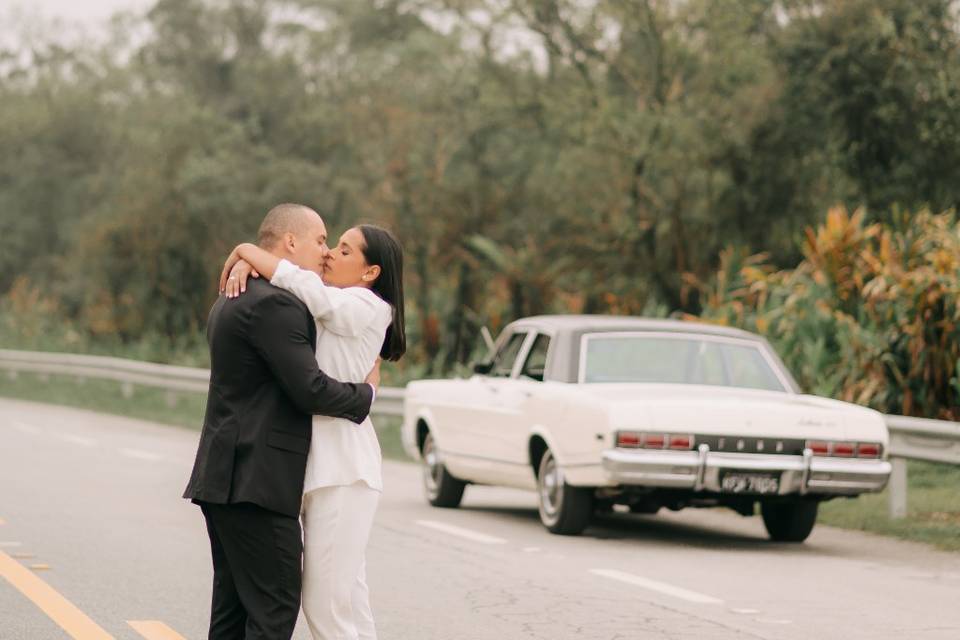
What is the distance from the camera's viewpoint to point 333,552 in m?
5.66

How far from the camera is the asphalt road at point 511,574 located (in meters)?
8.58

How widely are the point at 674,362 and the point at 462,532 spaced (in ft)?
6.09

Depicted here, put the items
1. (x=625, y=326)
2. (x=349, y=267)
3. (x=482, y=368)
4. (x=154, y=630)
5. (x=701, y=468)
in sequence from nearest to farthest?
(x=349, y=267)
(x=154, y=630)
(x=701, y=468)
(x=625, y=326)
(x=482, y=368)

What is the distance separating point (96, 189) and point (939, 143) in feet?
93.8

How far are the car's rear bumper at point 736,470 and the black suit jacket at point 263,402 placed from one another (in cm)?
598

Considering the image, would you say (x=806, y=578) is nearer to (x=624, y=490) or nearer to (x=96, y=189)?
(x=624, y=490)

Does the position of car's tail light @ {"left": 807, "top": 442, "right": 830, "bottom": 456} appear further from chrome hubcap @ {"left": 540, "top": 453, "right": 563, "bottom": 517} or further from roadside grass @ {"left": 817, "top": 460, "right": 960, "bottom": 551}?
chrome hubcap @ {"left": 540, "top": 453, "right": 563, "bottom": 517}

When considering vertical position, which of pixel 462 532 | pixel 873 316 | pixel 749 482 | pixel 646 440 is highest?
pixel 873 316

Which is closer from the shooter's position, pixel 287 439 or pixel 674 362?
pixel 287 439

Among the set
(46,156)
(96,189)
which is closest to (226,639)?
(96,189)

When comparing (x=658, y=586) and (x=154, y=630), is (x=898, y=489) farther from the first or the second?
(x=154, y=630)

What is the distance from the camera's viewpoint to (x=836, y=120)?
28172 millimetres

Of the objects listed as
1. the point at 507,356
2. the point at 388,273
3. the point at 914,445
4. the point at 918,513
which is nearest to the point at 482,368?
the point at 507,356

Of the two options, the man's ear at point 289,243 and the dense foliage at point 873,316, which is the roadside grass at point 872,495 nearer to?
the dense foliage at point 873,316
